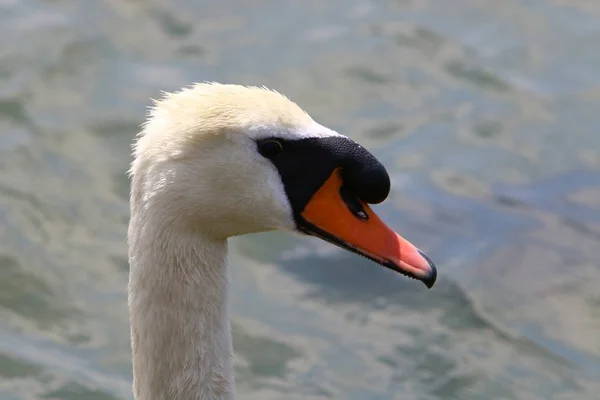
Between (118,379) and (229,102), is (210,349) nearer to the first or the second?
(229,102)

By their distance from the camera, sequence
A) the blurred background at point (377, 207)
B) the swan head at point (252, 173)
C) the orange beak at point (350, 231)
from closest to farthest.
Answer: the swan head at point (252, 173)
the orange beak at point (350, 231)
the blurred background at point (377, 207)

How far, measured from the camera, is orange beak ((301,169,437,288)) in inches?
168

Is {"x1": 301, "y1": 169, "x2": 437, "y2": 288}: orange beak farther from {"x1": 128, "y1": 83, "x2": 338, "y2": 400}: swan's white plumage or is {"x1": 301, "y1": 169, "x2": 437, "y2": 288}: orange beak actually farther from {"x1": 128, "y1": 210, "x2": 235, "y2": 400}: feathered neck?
{"x1": 128, "y1": 210, "x2": 235, "y2": 400}: feathered neck

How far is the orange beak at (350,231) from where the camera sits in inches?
168

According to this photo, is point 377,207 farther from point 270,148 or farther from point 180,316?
point 270,148

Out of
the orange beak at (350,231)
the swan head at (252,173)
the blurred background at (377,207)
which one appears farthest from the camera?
the blurred background at (377,207)

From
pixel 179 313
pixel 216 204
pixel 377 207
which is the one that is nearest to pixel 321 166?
pixel 216 204

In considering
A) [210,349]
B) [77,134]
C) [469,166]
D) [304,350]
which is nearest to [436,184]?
[469,166]

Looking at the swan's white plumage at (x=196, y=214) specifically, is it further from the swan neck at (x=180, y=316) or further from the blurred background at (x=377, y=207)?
the blurred background at (x=377, y=207)

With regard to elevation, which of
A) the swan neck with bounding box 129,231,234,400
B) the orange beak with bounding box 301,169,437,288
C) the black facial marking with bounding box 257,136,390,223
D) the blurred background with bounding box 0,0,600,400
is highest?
the blurred background with bounding box 0,0,600,400

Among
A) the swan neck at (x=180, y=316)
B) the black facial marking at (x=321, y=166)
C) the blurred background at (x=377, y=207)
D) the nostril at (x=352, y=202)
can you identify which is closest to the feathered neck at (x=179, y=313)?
the swan neck at (x=180, y=316)

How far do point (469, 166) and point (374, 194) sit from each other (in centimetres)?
468

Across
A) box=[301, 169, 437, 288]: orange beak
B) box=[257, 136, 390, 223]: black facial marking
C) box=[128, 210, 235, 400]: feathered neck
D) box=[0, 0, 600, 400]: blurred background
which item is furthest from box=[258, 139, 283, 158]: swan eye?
box=[0, 0, 600, 400]: blurred background

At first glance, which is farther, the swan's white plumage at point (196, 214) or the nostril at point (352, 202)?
the nostril at point (352, 202)
